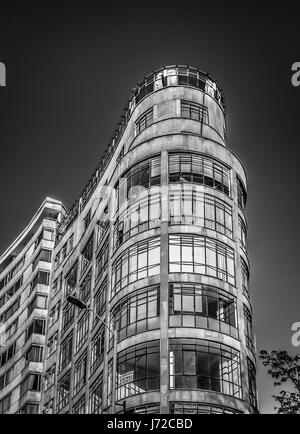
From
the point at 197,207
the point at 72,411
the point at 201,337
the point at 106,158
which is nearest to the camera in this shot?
the point at 201,337

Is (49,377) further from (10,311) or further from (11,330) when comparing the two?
(10,311)

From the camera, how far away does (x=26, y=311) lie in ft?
260

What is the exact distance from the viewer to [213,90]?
2399 inches

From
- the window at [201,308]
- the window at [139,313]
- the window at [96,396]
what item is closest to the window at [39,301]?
the window at [96,396]

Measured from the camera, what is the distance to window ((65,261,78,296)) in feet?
224

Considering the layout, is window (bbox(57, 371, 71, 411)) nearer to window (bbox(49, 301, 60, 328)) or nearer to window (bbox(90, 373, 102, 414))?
window (bbox(90, 373, 102, 414))

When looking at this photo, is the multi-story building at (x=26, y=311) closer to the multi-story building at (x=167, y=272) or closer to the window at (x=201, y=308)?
the multi-story building at (x=167, y=272)

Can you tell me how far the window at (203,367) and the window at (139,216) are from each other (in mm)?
9744

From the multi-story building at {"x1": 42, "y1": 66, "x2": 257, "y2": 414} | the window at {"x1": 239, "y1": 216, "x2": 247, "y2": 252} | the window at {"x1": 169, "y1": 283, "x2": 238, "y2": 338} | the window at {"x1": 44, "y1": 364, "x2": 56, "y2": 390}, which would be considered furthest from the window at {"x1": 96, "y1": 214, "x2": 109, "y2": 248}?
the window at {"x1": 44, "y1": 364, "x2": 56, "y2": 390}

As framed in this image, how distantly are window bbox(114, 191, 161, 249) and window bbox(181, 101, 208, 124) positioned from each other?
9091 mm

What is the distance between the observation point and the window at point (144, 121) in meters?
57.7
